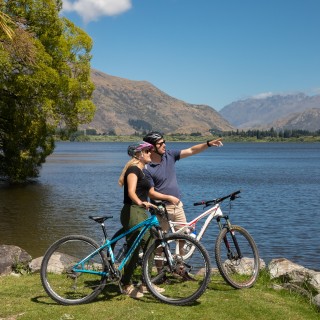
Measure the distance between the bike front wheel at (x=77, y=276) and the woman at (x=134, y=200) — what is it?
47 centimetres

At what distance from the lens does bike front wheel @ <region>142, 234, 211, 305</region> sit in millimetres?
7888

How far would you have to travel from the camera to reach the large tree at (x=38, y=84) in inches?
1229

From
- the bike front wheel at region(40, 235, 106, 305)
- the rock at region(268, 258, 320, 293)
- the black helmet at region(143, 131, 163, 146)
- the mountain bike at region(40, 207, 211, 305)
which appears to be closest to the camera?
the mountain bike at region(40, 207, 211, 305)

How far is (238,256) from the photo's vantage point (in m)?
9.27

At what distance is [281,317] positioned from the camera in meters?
7.57

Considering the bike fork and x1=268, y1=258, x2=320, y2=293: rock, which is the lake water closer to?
x1=268, y1=258, x2=320, y2=293: rock

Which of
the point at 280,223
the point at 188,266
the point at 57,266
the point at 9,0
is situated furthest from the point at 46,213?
the point at 188,266

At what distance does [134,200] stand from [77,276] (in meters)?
1.67

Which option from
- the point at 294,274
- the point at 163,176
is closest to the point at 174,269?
the point at 163,176

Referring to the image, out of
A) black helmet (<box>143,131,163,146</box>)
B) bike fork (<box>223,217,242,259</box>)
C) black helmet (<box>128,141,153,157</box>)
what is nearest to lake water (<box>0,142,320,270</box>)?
bike fork (<box>223,217,242,259</box>)

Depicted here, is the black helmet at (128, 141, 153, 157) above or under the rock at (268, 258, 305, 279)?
above

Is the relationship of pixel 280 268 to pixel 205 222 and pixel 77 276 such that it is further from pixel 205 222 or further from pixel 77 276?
pixel 77 276

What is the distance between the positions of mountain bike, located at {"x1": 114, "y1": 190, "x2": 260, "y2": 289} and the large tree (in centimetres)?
2136

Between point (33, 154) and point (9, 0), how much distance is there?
39.5ft
